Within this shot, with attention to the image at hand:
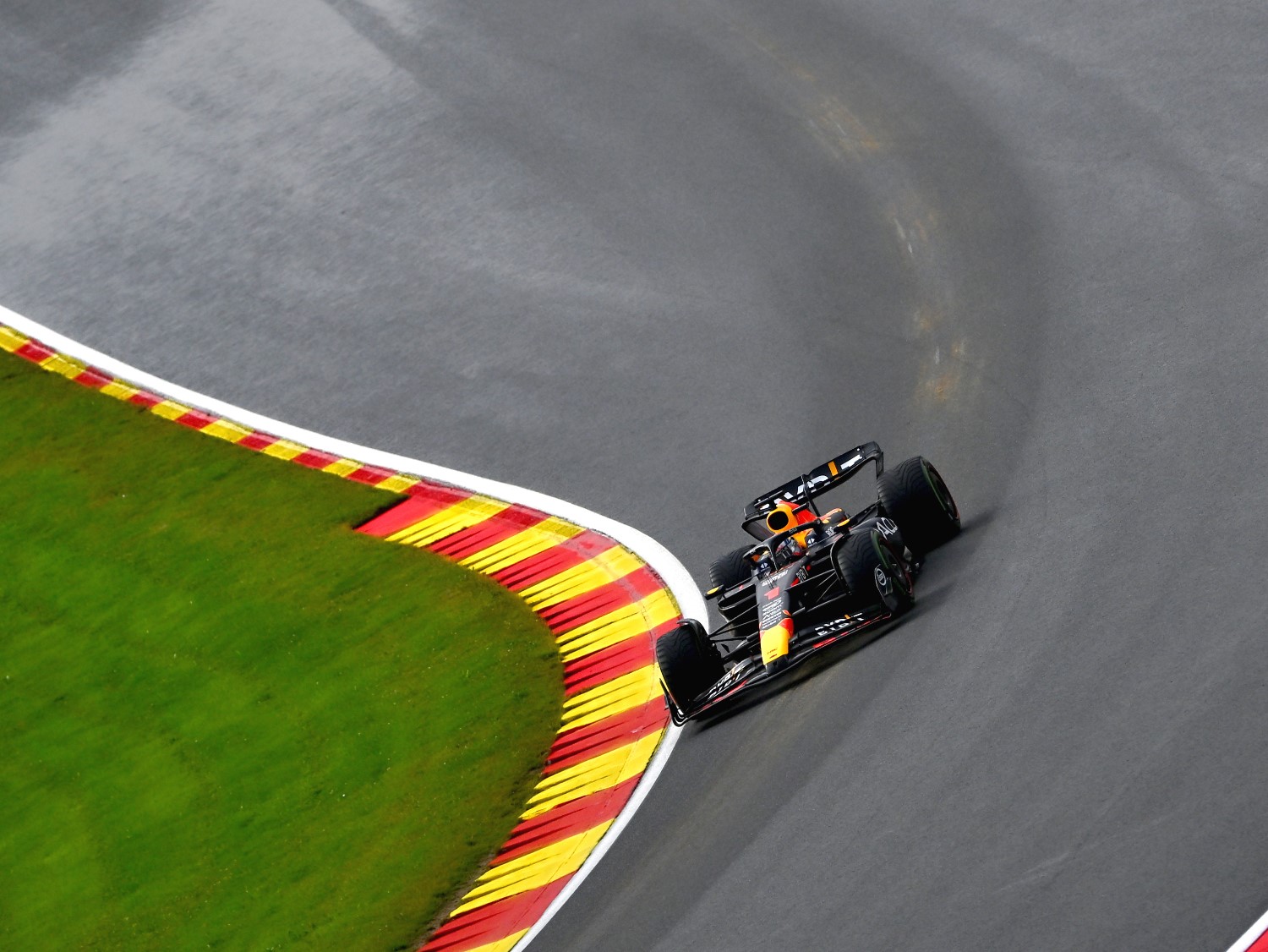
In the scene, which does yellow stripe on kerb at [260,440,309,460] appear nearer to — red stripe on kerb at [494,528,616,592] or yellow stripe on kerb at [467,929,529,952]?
red stripe on kerb at [494,528,616,592]

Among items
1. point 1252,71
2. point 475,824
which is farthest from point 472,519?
point 1252,71

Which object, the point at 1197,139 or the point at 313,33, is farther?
the point at 313,33

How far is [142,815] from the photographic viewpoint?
16.6m

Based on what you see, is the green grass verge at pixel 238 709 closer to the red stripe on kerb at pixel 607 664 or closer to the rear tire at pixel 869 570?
the red stripe on kerb at pixel 607 664

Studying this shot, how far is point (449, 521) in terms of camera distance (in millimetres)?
19125

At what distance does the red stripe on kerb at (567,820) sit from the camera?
14.3 meters

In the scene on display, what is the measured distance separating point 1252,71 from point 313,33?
14.5 metres

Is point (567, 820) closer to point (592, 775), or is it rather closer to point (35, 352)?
point (592, 775)

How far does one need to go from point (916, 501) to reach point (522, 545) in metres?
5.15

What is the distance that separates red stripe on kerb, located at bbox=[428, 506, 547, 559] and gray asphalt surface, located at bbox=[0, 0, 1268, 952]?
1.68 feet

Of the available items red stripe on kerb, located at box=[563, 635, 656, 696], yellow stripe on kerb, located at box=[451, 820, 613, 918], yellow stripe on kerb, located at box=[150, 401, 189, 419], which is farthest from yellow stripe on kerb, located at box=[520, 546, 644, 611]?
yellow stripe on kerb, located at box=[150, 401, 189, 419]

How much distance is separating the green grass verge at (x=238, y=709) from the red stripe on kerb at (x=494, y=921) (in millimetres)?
320

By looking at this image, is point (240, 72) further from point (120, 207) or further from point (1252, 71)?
point (1252, 71)

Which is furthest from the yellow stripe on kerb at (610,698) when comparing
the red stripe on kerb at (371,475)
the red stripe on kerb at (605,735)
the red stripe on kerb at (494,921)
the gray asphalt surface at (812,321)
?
the red stripe on kerb at (371,475)
